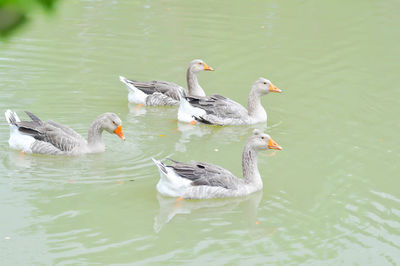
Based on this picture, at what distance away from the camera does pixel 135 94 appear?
1261 centimetres

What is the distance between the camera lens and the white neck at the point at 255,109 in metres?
12.0

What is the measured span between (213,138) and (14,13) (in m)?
10.1

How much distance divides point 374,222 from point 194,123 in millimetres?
4816

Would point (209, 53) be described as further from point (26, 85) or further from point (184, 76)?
point (26, 85)

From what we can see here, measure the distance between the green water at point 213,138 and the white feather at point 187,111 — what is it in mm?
323

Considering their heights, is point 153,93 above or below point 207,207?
above

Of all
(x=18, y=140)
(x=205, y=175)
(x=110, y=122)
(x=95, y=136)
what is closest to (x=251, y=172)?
(x=205, y=175)

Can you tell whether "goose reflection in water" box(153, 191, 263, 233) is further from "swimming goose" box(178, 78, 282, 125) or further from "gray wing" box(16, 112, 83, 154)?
"swimming goose" box(178, 78, 282, 125)

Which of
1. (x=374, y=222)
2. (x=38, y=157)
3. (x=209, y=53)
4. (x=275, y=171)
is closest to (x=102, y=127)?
(x=38, y=157)

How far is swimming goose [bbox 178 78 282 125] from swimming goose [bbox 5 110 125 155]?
7.43 feet

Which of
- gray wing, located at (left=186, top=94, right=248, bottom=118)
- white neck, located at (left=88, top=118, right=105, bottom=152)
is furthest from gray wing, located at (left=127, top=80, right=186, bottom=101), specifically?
white neck, located at (left=88, top=118, right=105, bottom=152)

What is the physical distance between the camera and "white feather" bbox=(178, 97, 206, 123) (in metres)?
11.8

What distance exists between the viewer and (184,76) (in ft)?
47.5

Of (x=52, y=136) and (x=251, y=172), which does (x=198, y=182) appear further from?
(x=52, y=136)
